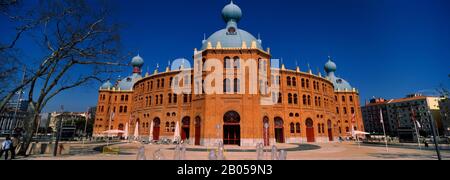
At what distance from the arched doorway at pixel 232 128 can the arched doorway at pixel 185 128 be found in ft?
23.8

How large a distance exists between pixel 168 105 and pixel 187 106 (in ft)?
15.4

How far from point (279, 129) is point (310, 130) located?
267 inches

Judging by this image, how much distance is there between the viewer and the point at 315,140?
1583 inches

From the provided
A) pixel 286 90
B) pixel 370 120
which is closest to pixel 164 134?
pixel 286 90

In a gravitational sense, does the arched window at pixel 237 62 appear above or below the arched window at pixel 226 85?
above

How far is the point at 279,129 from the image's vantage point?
37875 millimetres

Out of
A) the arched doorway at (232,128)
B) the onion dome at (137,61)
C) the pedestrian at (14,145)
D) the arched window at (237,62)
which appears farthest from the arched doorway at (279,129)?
the onion dome at (137,61)

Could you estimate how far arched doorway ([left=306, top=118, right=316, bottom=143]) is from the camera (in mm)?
40125

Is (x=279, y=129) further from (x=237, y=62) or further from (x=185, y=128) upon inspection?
(x=185, y=128)

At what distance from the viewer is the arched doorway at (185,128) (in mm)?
36816

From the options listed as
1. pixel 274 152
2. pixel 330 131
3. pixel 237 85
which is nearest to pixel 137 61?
pixel 237 85

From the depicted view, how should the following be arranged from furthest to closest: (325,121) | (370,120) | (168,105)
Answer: (370,120)
(325,121)
(168,105)

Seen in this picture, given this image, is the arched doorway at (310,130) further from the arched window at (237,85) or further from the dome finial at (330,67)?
the dome finial at (330,67)
